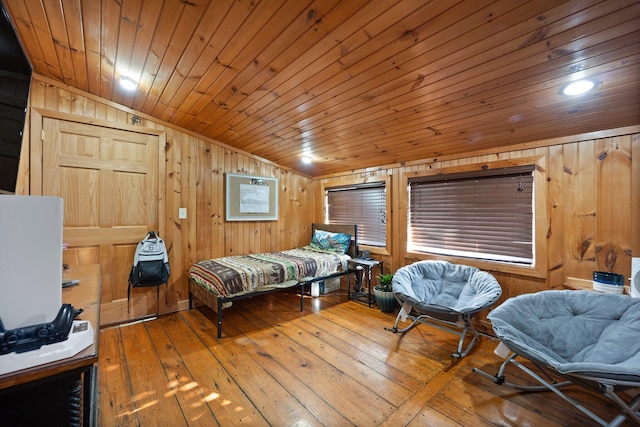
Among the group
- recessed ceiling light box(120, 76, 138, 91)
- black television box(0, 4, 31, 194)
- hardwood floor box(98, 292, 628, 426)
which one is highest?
recessed ceiling light box(120, 76, 138, 91)

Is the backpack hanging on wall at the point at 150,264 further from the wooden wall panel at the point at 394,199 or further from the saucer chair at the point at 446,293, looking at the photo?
the saucer chair at the point at 446,293

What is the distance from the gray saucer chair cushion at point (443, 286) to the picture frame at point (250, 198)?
7.63 ft

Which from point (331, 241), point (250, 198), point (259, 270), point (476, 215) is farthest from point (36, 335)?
point (331, 241)

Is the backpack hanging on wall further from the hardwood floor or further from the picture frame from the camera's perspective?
the picture frame

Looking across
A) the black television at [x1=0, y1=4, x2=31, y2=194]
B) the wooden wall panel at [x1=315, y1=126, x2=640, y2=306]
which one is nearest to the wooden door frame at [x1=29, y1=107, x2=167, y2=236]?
the black television at [x1=0, y1=4, x2=31, y2=194]

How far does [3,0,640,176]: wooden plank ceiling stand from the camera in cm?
139

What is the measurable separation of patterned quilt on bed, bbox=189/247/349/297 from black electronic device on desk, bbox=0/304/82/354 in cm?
189

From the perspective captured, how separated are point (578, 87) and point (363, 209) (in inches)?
110

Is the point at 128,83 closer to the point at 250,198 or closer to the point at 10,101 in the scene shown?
the point at 10,101

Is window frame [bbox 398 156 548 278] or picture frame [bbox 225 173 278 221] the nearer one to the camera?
window frame [bbox 398 156 548 278]

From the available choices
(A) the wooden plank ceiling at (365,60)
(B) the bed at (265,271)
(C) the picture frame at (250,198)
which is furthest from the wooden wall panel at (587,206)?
(C) the picture frame at (250,198)

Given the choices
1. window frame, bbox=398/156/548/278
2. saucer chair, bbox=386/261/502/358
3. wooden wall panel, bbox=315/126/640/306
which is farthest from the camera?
window frame, bbox=398/156/548/278

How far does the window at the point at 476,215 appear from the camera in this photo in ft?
8.73

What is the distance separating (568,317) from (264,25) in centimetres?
297
